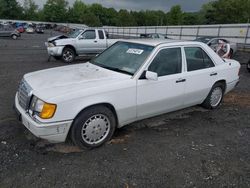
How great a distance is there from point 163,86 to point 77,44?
907 cm

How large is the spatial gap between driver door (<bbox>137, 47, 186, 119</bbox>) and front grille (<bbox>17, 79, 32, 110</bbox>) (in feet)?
5.32

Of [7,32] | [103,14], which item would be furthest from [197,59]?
[103,14]

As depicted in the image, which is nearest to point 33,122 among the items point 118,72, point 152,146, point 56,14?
point 118,72

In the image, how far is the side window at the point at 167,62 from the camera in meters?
4.09

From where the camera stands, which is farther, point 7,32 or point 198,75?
point 7,32

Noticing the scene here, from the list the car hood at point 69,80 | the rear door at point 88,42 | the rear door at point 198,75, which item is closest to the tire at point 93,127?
the car hood at point 69,80

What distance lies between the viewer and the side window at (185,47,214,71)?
15.2 feet

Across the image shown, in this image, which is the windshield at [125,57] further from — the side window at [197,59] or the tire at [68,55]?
the tire at [68,55]

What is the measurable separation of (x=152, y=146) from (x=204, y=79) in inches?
76.8

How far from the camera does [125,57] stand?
14.1ft

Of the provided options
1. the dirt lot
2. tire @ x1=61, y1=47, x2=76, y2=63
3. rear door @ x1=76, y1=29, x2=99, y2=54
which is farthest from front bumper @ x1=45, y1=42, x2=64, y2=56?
the dirt lot

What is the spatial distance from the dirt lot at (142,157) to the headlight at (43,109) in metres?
0.64

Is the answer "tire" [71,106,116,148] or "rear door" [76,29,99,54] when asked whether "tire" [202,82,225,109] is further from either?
"rear door" [76,29,99,54]

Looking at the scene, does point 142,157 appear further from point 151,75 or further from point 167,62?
point 167,62
